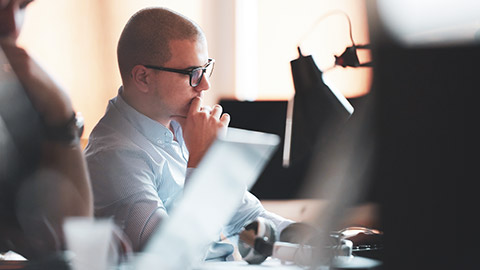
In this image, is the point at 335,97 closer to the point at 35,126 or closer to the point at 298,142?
the point at 298,142

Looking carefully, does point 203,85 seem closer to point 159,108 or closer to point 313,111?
point 159,108

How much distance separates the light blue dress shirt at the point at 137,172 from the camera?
3.90 feet

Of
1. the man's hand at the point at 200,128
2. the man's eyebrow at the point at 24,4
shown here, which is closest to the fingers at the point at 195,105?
the man's hand at the point at 200,128

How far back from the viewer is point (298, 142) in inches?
42.8

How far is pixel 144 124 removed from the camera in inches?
55.3

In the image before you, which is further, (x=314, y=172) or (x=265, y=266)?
(x=314, y=172)

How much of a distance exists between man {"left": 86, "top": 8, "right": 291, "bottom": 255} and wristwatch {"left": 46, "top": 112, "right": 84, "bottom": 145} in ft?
0.70

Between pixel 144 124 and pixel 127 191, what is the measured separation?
0.76 feet

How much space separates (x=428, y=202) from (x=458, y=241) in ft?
0.19

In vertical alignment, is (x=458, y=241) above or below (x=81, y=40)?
below

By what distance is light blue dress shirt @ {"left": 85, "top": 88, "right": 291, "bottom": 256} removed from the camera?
1188mm

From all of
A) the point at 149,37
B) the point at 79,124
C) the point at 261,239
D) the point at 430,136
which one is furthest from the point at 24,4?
the point at 430,136

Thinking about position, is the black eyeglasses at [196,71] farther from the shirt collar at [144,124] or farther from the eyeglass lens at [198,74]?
the shirt collar at [144,124]

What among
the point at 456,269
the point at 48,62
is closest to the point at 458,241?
the point at 456,269
